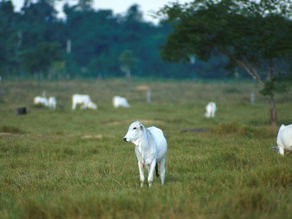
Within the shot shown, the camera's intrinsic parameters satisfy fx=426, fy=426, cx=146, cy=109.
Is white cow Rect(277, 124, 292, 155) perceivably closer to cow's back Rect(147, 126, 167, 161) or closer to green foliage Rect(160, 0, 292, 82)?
cow's back Rect(147, 126, 167, 161)

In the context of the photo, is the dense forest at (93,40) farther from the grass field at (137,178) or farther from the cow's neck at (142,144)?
the cow's neck at (142,144)

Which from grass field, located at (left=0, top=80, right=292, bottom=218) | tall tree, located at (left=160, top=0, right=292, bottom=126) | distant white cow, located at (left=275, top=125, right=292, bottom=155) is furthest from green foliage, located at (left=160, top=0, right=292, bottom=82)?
distant white cow, located at (left=275, top=125, right=292, bottom=155)

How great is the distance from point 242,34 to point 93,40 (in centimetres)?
7093

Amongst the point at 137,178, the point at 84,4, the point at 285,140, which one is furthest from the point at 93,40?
the point at 137,178

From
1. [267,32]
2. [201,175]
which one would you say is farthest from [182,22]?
[201,175]

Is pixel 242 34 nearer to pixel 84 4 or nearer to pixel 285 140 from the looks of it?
pixel 285 140

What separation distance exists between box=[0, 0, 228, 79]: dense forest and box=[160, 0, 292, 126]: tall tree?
4953cm

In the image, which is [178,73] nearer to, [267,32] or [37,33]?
[37,33]

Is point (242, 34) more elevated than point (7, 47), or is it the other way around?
point (7, 47)

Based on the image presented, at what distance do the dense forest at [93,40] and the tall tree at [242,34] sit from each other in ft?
163

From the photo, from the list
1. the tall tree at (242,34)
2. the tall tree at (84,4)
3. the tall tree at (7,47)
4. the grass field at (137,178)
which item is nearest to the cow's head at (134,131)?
the grass field at (137,178)

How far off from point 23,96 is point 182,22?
25109mm

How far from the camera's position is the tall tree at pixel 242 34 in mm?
18000

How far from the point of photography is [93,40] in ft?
285
